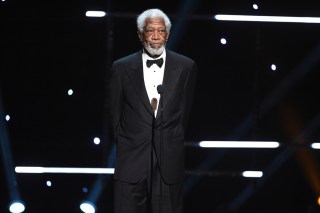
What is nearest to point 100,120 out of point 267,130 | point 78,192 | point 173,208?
point 78,192

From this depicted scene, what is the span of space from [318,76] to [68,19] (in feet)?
7.57

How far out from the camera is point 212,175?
548 cm

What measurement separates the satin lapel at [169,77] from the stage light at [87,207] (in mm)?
2051

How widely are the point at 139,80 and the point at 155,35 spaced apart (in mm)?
289

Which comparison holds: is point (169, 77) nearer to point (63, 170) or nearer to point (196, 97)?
point (196, 97)

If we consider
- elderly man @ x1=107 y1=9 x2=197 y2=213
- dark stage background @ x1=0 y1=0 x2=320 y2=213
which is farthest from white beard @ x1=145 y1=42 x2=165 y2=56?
dark stage background @ x1=0 y1=0 x2=320 y2=213

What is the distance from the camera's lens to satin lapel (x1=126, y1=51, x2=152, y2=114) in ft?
11.8

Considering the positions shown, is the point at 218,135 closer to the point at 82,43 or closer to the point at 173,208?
the point at 82,43

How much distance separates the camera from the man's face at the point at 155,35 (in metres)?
3.63

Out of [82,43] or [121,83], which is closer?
[121,83]

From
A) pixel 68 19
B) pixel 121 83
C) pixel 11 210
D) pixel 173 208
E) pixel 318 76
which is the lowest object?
pixel 173 208

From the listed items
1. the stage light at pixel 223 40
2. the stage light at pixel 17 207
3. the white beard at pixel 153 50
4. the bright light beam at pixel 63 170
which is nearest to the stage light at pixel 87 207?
the bright light beam at pixel 63 170

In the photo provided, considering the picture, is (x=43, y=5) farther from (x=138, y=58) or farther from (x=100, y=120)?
(x=138, y=58)

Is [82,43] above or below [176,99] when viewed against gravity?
above
